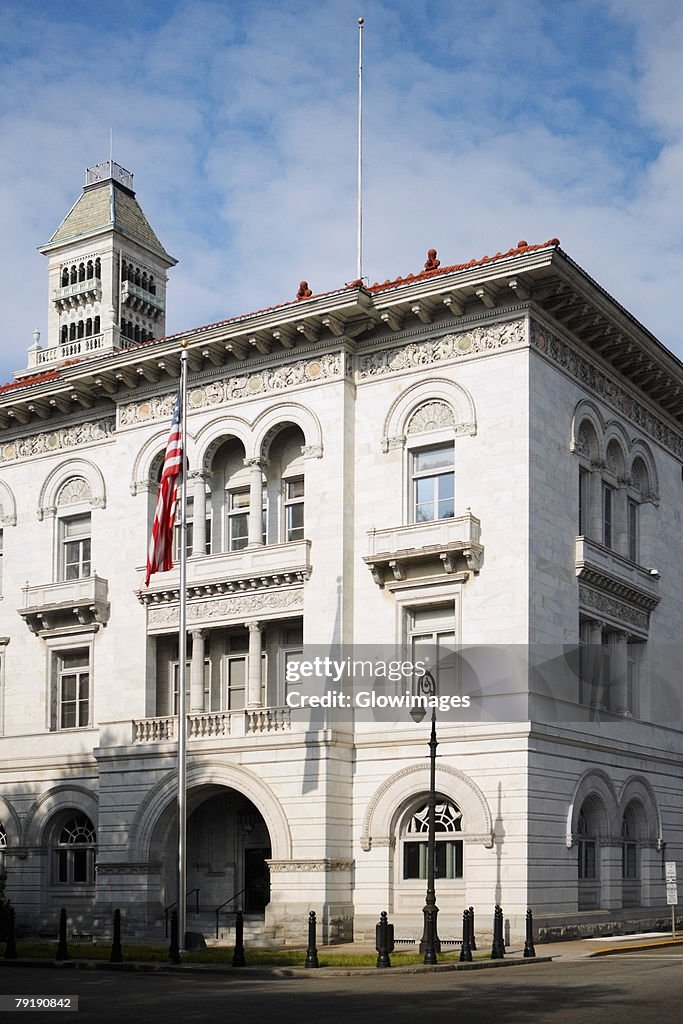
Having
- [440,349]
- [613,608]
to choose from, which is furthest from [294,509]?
[613,608]

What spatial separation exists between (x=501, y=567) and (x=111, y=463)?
13.9 metres

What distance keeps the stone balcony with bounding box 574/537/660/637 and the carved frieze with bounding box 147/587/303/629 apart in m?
7.61

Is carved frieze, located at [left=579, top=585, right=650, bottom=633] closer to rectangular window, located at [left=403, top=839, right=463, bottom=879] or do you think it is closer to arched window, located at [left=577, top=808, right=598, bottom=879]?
arched window, located at [left=577, top=808, right=598, bottom=879]

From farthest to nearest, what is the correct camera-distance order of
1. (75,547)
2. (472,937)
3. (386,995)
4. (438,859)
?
(75,547)
(438,859)
(472,937)
(386,995)

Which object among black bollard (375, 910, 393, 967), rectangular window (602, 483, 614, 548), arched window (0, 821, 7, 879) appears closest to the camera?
black bollard (375, 910, 393, 967)

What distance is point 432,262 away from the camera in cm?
4025

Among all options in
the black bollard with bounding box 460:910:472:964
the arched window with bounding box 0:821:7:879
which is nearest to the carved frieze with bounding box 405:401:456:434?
the black bollard with bounding box 460:910:472:964

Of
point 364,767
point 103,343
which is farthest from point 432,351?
point 103,343

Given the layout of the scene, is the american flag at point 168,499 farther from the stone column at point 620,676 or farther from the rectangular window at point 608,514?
the stone column at point 620,676

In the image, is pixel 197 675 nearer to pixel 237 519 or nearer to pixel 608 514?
pixel 237 519

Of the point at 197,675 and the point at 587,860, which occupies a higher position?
the point at 197,675

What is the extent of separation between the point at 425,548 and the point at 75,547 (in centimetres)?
1316

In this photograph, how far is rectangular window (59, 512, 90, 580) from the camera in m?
43.7

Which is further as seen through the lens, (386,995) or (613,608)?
(613,608)
